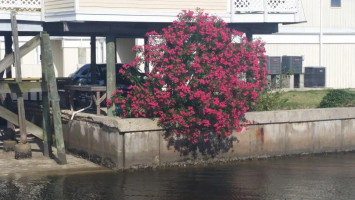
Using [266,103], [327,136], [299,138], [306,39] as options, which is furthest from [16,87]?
[306,39]

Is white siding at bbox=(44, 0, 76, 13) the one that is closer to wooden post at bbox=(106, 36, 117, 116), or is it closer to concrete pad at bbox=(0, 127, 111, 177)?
wooden post at bbox=(106, 36, 117, 116)

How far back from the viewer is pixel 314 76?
124ft

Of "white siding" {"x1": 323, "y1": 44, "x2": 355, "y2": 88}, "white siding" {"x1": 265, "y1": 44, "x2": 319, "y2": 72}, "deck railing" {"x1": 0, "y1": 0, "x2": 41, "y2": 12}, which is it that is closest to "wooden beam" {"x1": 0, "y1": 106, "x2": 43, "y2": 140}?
"deck railing" {"x1": 0, "y1": 0, "x2": 41, "y2": 12}

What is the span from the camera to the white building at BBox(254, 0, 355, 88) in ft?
126

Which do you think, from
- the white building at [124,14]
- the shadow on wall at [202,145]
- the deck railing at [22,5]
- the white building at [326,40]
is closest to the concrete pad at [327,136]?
the shadow on wall at [202,145]

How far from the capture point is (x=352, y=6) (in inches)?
1553

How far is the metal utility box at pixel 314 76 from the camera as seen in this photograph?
37.7 metres

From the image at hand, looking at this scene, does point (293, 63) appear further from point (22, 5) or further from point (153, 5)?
point (22, 5)

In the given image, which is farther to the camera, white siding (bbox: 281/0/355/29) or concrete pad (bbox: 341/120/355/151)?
white siding (bbox: 281/0/355/29)

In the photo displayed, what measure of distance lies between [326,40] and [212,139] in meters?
21.5

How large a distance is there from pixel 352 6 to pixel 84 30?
23.1m

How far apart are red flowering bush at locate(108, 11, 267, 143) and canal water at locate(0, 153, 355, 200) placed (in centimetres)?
127

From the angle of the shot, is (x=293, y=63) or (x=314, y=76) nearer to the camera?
(x=293, y=63)

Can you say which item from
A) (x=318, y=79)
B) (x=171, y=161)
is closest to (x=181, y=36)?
(x=171, y=161)
